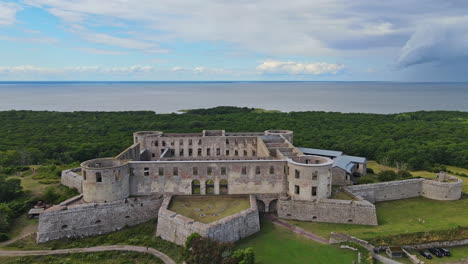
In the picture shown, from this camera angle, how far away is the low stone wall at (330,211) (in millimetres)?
34500

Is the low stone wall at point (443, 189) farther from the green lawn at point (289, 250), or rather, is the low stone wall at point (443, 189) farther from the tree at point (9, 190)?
the tree at point (9, 190)

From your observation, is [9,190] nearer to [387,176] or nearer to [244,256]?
[244,256]

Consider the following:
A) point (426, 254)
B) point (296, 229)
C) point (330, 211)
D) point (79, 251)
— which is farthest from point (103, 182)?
point (426, 254)

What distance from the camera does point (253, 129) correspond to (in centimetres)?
9075

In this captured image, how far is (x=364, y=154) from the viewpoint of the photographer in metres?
65.8

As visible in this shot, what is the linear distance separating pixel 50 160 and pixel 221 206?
47643 mm

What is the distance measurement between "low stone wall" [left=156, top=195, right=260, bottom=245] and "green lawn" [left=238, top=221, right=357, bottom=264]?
1.16m

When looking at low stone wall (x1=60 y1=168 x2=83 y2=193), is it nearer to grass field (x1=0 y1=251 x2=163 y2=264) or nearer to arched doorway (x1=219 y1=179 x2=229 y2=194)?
grass field (x1=0 y1=251 x2=163 y2=264)

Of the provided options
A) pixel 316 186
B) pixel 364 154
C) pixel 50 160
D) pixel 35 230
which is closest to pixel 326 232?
pixel 316 186

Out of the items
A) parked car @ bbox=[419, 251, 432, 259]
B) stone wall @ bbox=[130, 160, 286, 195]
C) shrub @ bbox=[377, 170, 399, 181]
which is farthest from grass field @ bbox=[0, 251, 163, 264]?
shrub @ bbox=[377, 170, 399, 181]

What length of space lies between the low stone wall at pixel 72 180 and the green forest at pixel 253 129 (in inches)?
668

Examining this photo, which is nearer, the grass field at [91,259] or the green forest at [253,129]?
the grass field at [91,259]

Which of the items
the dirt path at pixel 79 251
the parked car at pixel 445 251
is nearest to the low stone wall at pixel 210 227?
the dirt path at pixel 79 251

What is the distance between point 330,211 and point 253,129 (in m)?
56.8
